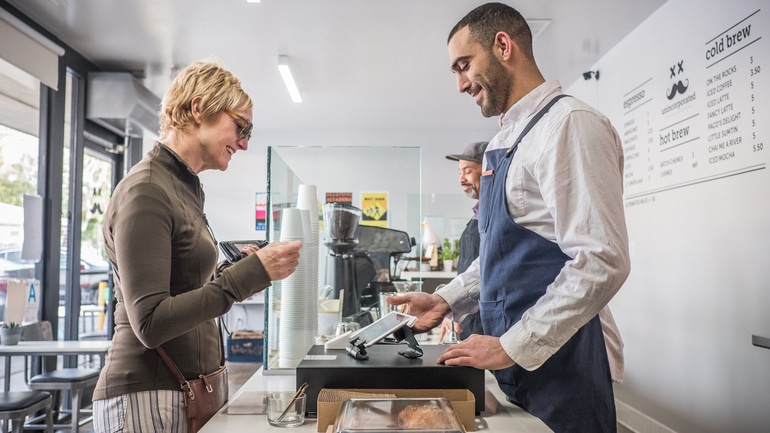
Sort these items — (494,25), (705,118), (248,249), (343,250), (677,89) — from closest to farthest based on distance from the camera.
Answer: (494,25) → (248,249) → (343,250) → (705,118) → (677,89)

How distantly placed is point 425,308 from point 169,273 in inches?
26.0

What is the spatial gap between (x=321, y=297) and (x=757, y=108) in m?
2.26

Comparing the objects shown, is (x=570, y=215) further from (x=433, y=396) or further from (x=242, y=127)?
(x=242, y=127)

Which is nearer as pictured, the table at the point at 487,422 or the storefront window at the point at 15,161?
the table at the point at 487,422

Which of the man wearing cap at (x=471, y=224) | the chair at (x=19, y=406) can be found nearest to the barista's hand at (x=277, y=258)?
the man wearing cap at (x=471, y=224)

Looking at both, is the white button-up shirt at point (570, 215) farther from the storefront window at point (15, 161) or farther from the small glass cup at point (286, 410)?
the storefront window at point (15, 161)

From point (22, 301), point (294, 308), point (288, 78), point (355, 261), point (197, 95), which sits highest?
point (288, 78)

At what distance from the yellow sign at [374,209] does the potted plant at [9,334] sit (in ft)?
8.54

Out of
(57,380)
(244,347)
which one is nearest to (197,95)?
(57,380)

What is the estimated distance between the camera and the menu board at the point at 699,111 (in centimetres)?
272

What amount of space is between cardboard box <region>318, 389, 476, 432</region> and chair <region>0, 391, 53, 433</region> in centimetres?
275

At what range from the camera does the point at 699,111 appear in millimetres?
3236

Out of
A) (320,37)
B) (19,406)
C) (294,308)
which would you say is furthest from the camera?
(320,37)

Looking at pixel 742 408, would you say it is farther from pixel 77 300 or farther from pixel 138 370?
pixel 77 300
